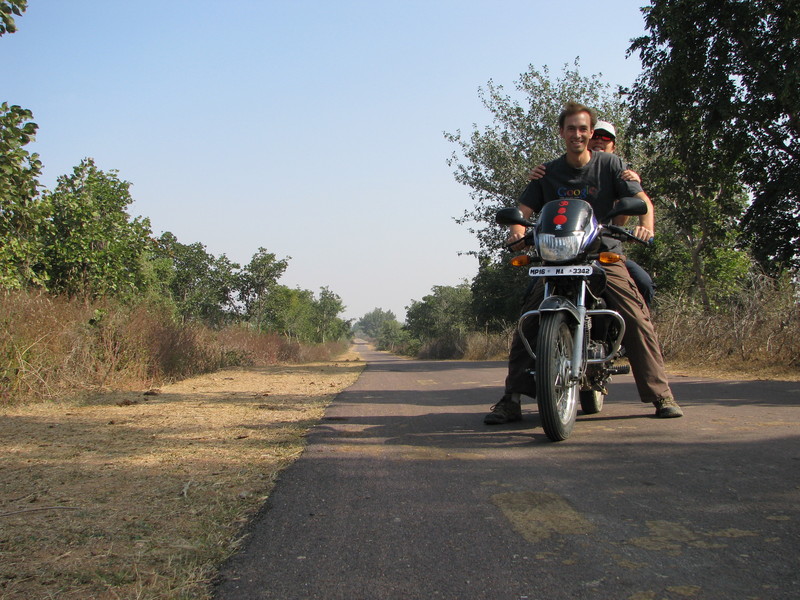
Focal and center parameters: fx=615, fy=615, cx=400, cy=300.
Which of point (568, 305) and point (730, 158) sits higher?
point (730, 158)

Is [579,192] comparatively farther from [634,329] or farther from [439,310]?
[439,310]

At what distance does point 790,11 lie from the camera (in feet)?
35.7

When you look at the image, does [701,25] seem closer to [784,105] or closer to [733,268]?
[784,105]

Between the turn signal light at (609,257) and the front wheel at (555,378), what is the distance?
1.81ft

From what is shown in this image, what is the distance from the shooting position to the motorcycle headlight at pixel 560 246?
12.2ft

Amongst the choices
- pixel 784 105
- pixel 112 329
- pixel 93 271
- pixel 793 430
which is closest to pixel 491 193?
pixel 784 105

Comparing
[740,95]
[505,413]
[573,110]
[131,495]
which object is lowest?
[131,495]

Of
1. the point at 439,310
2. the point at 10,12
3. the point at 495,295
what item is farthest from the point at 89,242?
the point at 439,310

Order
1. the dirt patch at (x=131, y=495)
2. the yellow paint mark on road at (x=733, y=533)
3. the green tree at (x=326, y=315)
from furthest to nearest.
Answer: the green tree at (x=326, y=315)
the yellow paint mark on road at (x=733, y=533)
the dirt patch at (x=131, y=495)

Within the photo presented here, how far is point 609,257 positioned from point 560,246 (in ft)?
1.45

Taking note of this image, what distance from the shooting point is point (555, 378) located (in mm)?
3461

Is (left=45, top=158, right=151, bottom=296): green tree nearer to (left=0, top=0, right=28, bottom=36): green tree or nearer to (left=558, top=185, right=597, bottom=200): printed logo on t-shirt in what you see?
(left=0, top=0, right=28, bottom=36): green tree

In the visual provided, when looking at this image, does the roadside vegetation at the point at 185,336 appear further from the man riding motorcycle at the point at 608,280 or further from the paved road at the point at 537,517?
the man riding motorcycle at the point at 608,280

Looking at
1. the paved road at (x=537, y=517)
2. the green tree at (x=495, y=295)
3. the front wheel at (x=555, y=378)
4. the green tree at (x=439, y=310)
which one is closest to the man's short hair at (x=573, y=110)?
the front wheel at (x=555, y=378)
